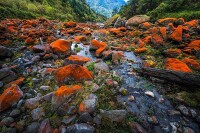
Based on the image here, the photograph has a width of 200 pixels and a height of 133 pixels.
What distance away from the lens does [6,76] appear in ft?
15.7

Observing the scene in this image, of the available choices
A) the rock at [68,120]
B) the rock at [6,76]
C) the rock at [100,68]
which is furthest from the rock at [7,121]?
the rock at [100,68]

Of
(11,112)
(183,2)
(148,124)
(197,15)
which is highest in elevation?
(183,2)

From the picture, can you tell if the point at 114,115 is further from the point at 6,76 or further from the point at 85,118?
the point at 6,76

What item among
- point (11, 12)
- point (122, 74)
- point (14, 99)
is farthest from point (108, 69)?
point (11, 12)

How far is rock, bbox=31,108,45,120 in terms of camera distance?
333 centimetres

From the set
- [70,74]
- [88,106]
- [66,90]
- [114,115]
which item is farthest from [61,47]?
[114,115]

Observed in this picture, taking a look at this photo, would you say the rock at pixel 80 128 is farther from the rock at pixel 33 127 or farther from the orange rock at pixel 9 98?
the orange rock at pixel 9 98

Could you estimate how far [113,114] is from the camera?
11.1ft

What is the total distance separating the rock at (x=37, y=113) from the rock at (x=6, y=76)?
220 centimetres

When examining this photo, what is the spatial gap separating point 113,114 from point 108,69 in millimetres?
2843

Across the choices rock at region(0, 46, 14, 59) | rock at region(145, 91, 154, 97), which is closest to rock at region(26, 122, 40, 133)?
rock at region(145, 91, 154, 97)

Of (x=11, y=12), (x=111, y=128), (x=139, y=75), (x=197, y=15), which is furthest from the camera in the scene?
(x=11, y=12)

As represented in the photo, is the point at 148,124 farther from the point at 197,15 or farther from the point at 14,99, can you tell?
the point at 197,15

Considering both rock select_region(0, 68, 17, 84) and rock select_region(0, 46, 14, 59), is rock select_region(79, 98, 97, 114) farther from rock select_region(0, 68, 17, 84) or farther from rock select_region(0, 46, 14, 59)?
rock select_region(0, 46, 14, 59)
